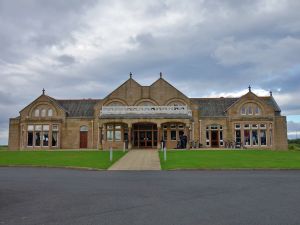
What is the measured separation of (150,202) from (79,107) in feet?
122

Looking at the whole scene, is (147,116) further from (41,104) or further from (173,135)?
(41,104)

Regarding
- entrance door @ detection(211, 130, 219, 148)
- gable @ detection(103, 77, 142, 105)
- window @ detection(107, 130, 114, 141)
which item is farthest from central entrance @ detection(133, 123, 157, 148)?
entrance door @ detection(211, 130, 219, 148)

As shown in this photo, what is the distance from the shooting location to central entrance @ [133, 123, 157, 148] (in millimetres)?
40031

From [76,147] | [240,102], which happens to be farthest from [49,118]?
[240,102]

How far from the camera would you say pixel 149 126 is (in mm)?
40188

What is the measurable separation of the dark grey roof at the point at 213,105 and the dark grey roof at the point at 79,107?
44.3 ft

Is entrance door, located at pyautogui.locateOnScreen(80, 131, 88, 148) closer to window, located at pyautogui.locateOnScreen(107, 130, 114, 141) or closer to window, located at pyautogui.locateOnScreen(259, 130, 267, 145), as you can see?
window, located at pyautogui.locateOnScreen(107, 130, 114, 141)

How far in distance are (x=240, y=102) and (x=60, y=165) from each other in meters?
28.0

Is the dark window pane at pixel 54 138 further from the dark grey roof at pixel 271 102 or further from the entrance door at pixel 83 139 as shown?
the dark grey roof at pixel 271 102

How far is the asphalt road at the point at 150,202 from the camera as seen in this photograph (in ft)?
22.5

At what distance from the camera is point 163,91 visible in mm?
41438

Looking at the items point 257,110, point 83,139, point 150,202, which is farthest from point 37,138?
point 150,202

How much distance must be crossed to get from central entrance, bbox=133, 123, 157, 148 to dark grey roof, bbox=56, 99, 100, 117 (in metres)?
6.74

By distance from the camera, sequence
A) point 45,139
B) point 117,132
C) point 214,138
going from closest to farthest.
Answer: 1. point 117,132
2. point 214,138
3. point 45,139
